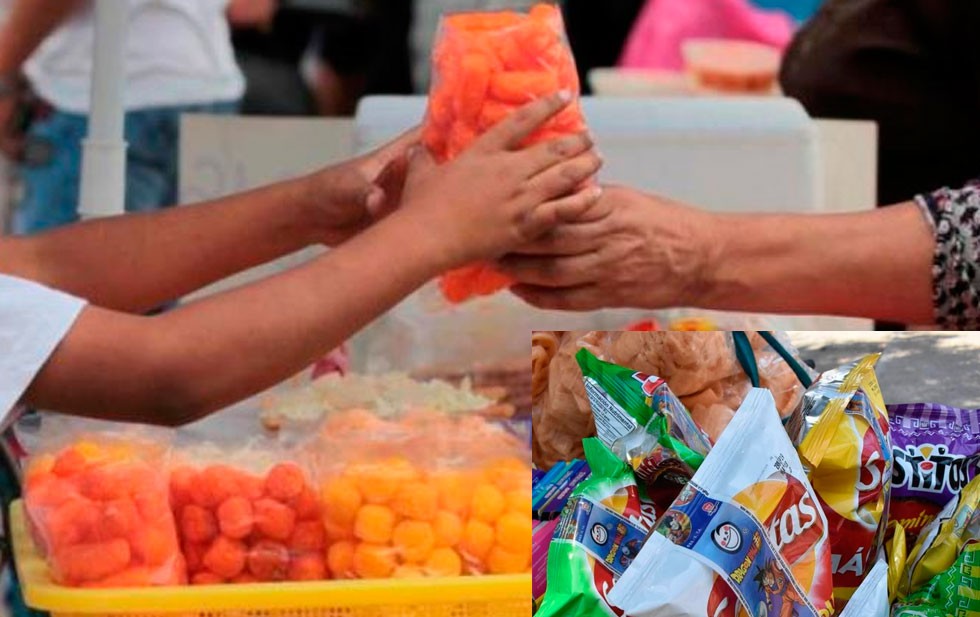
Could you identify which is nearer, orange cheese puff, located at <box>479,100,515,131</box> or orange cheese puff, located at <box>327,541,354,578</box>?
orange cheese puff, located at <box>327,541,354,578</box>

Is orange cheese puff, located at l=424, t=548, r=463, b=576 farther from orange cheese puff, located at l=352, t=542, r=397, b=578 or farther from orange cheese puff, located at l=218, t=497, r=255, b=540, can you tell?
orange cheese puff, located at l=218, t=497, r=255, b=540

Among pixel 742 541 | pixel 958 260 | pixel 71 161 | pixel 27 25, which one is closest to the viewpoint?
pixel 742 541

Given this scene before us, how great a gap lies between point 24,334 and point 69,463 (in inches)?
5.6

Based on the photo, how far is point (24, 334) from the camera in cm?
126

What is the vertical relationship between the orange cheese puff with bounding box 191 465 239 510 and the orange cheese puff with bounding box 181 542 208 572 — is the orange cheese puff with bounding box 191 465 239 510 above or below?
above

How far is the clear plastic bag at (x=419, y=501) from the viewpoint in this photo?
133 cm

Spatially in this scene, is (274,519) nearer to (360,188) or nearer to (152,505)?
(152,505)

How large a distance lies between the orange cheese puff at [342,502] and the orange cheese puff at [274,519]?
1.3 inches

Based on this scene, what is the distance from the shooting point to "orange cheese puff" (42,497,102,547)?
4.19 ft

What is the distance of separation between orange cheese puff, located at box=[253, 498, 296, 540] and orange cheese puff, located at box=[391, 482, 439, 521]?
3.7 inches

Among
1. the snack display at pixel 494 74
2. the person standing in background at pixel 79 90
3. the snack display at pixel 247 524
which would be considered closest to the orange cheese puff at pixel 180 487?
the snack display at pixel 247 524

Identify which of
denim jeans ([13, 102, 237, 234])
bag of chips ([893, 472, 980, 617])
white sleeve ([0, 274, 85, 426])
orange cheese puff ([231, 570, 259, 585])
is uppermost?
bag of chips ([893, 472, 980, 617])

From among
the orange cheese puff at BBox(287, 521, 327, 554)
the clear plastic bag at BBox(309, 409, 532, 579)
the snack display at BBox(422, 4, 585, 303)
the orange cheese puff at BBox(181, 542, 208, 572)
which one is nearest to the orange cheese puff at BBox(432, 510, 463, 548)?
the clear plastic bag at BBox(309, 409, 532, 579)

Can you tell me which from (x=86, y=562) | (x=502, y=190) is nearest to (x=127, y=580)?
(x=86, y=562)
